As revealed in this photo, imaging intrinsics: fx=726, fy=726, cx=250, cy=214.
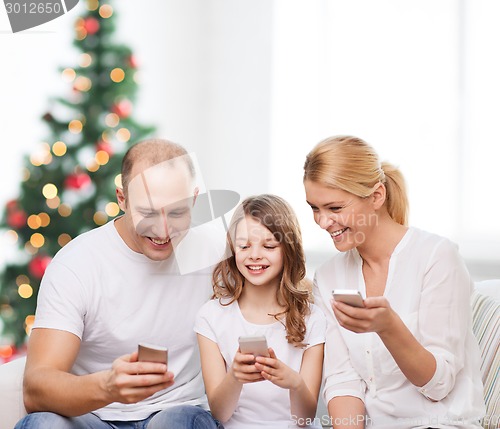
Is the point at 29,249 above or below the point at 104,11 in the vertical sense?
below

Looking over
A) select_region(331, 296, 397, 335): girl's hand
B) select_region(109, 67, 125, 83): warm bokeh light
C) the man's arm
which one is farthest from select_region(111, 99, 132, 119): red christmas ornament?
select_region(331, 296, 397, 335): girl's hand

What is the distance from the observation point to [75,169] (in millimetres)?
3576

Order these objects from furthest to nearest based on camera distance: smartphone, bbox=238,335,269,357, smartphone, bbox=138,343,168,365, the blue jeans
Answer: the blue jeans → smartphone, bbox=238,335,269,357 → smartphone, bbox=138,343,168,365

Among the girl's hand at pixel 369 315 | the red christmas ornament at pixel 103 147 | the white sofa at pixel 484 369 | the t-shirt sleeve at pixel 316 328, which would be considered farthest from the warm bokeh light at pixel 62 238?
the girl's hand at pixel 369 315

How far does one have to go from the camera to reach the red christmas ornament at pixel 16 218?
11.6 feet

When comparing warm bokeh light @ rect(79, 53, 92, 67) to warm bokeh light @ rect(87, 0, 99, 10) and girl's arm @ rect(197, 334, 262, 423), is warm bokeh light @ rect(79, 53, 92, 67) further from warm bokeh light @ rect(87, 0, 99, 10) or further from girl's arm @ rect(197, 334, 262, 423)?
girl's arm @ rect(197, 334, 262, 423)

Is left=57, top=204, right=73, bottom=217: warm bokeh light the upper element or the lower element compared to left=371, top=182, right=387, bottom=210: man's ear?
lower

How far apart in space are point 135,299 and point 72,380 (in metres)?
0.35

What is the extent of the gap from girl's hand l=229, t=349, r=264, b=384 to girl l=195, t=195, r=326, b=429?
153 mm

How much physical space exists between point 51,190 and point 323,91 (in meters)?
1.61

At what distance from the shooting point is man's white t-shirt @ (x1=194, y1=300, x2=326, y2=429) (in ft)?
6.40

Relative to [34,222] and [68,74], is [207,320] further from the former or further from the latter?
[68,74]

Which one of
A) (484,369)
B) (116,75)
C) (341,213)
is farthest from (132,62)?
(484,369)

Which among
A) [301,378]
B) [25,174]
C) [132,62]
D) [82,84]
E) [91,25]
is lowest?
[301,378]
